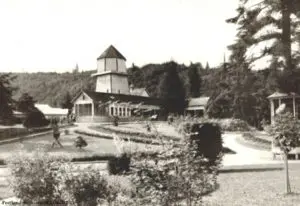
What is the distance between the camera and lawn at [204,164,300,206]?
10.6m

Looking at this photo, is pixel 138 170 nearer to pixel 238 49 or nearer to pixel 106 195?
pixel 106 195

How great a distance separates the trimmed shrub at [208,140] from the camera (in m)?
17.5

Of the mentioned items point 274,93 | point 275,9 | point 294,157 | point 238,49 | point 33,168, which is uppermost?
point 275,9

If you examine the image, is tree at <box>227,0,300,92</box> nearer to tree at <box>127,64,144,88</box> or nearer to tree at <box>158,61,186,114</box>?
tree at <box>158,61,186,114</box>

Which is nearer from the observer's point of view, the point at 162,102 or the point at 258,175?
the point at 258,175

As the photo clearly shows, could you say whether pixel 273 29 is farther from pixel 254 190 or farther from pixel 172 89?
pixel 172 89

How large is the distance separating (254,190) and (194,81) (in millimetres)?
68690

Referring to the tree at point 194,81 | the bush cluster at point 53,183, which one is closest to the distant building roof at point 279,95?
the bush cluster at point 53,183

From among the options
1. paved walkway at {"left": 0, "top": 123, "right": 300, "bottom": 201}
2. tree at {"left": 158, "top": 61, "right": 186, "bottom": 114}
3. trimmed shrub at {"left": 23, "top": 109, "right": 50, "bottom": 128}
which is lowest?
paved walkway at {"left": 0, "top": 123, "right": 300, "bottom": 201}

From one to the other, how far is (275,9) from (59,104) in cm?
6850

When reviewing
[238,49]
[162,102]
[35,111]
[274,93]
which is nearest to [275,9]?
[238,49]

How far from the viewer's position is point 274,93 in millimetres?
25906

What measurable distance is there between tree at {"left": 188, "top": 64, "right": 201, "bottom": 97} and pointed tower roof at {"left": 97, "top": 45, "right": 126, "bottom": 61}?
20.1 meters

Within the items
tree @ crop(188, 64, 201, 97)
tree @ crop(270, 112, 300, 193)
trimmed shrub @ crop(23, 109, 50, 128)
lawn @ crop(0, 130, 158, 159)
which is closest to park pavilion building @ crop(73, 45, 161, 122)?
trimmed shrub @ crop(23, 109, 50, 128)
